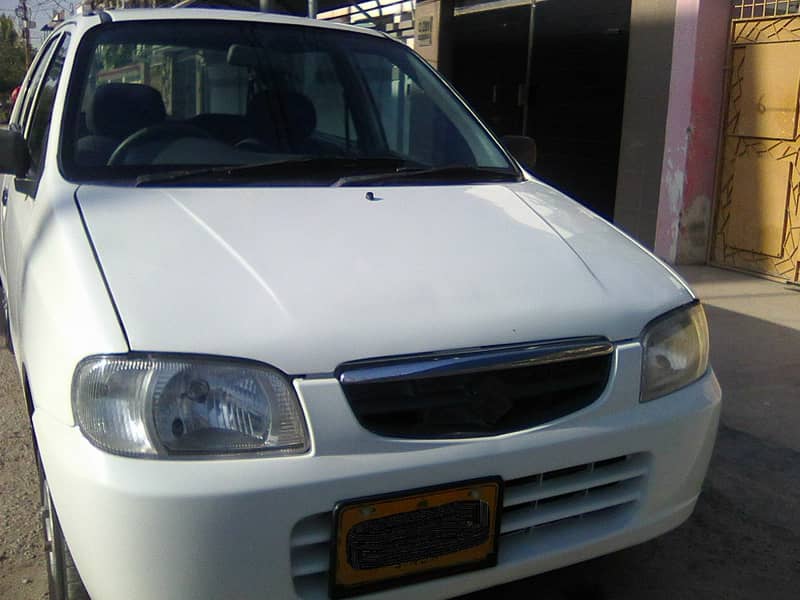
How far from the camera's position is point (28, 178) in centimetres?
301

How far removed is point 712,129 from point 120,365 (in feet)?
20.9

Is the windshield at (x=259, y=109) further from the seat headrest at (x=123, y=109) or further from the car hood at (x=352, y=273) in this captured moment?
the car hood at (x=352, y=273)

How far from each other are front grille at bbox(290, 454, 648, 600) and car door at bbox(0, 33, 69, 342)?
5.04 feet

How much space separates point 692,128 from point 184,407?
242 inches

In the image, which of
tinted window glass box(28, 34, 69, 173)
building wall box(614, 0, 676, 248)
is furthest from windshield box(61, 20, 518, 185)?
building wall box(614, 0, 676, 248)

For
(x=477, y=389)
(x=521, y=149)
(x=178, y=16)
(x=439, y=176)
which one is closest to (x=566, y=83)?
(x=521, y=149)

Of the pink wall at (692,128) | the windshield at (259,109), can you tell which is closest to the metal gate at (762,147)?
the pink wall at (692,128)

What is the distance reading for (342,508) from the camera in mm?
1856

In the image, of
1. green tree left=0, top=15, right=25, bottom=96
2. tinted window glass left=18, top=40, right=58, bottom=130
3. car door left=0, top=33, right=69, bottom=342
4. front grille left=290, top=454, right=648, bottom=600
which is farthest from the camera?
green tree left=0, top=15, right=25, bottom=96

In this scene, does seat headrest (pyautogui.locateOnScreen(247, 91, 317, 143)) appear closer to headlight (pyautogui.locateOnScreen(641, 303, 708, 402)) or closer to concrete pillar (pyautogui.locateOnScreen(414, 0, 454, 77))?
headlight (pyautogui.locateOnScreen(641, 303, 708, 402))

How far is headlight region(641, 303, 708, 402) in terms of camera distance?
226 cm

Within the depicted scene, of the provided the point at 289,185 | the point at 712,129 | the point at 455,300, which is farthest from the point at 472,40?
the point at 455,300

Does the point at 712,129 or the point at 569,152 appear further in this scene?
the point at 569,152

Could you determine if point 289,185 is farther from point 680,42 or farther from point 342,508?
point 680,42
